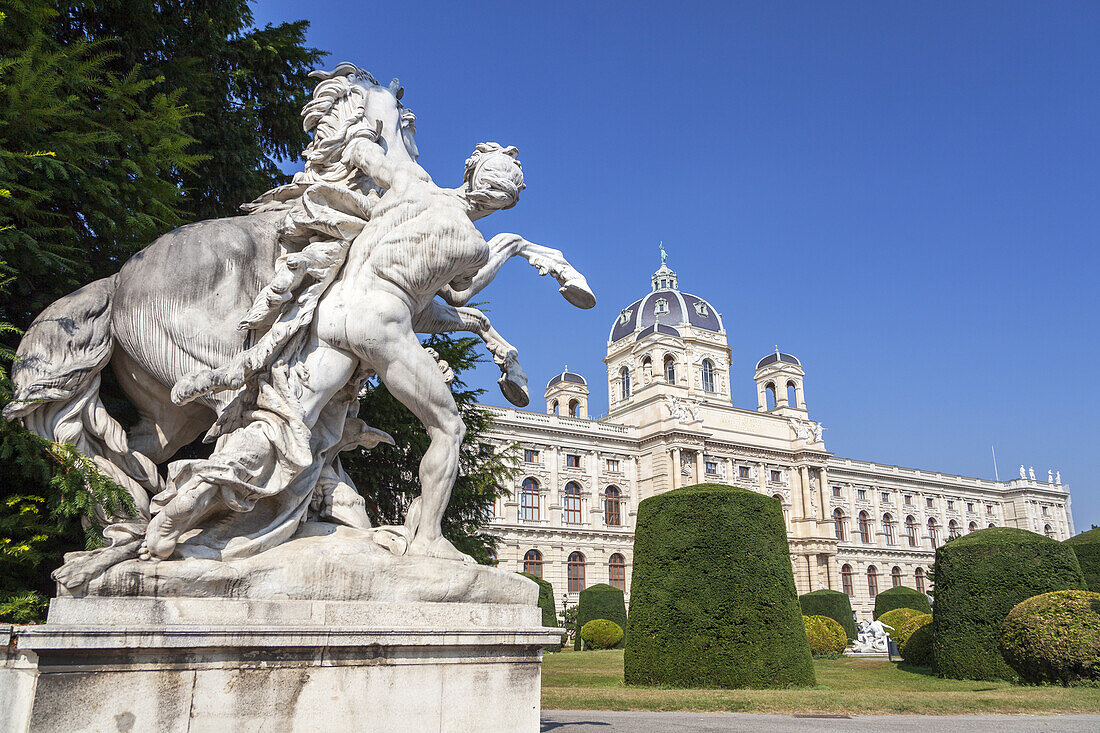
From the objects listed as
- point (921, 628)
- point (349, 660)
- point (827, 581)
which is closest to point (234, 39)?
point (349, 660)

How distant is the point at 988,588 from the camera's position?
424 inches

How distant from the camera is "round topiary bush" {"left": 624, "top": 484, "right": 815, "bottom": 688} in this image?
9.55 meters

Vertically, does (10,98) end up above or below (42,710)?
above

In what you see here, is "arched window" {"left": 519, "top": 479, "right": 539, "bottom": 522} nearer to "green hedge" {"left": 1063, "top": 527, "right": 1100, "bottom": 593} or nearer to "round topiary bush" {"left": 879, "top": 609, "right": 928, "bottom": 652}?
"round topiary bush" {"left": 879, "top": 609, "right": 928, "bottom": 652}

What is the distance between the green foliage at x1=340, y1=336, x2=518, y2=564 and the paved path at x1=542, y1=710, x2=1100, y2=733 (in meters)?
2.89

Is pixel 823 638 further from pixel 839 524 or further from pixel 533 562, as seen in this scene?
pixel 839 524

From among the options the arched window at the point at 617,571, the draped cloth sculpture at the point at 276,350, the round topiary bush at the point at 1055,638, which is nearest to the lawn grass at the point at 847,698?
the round topiary bush at the point at 1055,638

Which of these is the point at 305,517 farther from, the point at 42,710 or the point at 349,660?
the point at 42,710

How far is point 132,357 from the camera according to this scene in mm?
2572

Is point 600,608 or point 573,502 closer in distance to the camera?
point 600,608

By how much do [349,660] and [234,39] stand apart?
601 centimetres

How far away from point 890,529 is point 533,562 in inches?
987

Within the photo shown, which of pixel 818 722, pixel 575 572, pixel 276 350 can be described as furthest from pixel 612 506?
pixel 276 350

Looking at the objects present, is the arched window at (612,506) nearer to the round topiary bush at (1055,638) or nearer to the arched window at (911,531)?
the arched window at (911,531)
